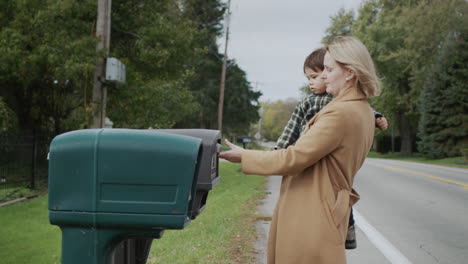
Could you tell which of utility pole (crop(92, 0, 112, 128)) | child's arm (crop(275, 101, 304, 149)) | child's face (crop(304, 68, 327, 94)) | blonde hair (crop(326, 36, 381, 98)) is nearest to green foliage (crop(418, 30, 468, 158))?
utility pole (crop(92, 0, 112, 128))

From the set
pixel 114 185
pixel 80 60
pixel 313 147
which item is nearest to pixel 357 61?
pixel 313 147

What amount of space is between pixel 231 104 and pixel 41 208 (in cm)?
3228

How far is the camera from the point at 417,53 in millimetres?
33281

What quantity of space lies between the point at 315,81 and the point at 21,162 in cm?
847

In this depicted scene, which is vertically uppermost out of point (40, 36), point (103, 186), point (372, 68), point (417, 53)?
point (417, 53)

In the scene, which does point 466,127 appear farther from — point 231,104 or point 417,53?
point 231,104

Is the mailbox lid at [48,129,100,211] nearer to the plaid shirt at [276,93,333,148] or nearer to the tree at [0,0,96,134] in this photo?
the plaid shirt at [276,93,333,148]

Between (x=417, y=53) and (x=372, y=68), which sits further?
(x=417, y=53)

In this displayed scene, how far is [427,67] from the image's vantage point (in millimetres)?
33219

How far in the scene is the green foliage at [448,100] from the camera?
29172mm

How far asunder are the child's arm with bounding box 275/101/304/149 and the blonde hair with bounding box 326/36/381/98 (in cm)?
91

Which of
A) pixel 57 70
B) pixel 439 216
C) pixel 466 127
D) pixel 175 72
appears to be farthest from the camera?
pixel 466 127

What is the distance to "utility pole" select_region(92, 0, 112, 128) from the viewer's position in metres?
10.5

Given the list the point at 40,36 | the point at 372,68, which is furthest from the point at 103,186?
the point at 40,36
